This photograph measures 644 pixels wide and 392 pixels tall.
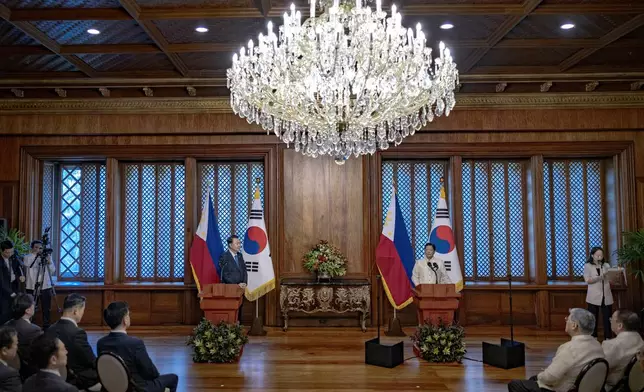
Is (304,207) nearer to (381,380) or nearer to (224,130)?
(224,130)

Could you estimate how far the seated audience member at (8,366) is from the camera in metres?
3.45

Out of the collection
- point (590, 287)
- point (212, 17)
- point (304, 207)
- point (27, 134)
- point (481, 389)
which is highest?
point (212, 17)

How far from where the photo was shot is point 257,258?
9.18m

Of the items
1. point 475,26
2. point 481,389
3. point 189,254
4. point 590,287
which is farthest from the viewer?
point 189,254

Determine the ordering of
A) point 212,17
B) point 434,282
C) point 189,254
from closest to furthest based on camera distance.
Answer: point 212,17 < point 434,282 < point 189,254

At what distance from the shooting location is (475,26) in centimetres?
705

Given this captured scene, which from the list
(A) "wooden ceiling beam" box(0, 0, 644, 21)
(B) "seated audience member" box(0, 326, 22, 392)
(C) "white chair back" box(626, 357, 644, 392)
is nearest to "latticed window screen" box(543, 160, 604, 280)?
(A) "wooden ceiling beam" box(0, 0, 644, 21)

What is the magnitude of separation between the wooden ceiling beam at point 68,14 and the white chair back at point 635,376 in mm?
5839

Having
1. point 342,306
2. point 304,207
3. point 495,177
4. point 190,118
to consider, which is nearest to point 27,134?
point 190,118

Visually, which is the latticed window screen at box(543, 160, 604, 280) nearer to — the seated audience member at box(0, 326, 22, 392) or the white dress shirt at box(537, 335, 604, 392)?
the white dress shirt at box(537, 335, 604, 392)

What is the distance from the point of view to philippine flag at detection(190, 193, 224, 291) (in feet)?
30.3

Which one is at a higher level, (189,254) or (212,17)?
(212,17)

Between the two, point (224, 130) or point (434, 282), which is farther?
point (224, 130)

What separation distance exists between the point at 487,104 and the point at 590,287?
3328 mm
